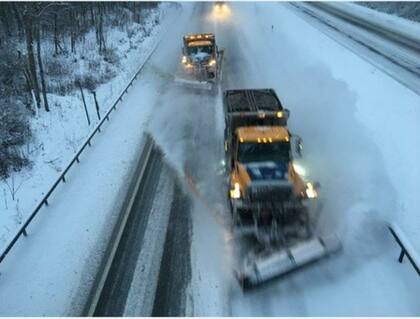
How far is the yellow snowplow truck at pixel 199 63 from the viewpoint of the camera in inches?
911

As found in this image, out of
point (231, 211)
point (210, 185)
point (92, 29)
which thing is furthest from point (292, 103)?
point (92, 29)

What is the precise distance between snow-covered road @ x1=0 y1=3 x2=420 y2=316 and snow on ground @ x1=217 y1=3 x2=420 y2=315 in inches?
1.4

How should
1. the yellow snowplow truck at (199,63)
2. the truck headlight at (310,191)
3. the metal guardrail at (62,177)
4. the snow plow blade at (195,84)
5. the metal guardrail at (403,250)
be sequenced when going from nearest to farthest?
the metal guardrail at (403,250) → the metal guardrail at (62,177) → the truck headlight at (310,191) → the snow plow blade at (195,84) → the yellow snowplow truck at (199,63)

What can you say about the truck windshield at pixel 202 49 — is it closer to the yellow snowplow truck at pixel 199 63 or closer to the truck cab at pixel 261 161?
the yellow snowplow truck at pixel 199 63

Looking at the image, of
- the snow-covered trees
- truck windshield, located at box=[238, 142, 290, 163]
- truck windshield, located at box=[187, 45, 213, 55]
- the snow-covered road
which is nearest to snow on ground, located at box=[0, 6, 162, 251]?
the snow-covered trees

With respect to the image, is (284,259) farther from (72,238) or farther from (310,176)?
(72,238)

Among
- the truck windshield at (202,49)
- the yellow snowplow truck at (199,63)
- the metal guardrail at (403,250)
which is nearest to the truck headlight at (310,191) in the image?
the metal guardrail at (403,250)

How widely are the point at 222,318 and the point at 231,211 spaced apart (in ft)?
12.2

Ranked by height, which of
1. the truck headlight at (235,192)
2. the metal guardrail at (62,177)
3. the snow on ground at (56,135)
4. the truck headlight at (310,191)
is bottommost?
the snow on ground at (56,135)

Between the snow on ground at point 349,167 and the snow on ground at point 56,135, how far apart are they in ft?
24.3

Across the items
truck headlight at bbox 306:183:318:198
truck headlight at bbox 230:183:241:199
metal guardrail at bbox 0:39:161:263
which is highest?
truck headlight at bbox 306:183:318:198

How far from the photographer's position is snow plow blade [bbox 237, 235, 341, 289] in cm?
973

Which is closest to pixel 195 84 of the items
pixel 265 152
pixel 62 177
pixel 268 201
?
pixel 62 177

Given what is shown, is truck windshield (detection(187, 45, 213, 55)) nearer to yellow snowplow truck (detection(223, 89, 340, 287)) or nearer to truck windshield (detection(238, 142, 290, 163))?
yellow snowplow truck (detection(223, 89, 340, 287))
